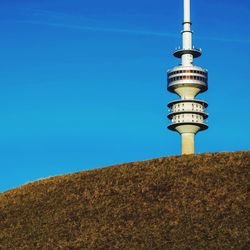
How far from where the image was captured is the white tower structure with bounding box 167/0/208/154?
174 metres

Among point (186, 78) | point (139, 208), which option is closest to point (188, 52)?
point (186, 78)

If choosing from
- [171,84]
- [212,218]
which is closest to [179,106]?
[171,84]

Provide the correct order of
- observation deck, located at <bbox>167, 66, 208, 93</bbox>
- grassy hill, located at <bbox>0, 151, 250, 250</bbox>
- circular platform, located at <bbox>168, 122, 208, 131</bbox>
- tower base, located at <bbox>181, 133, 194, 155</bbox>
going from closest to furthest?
grassy hill, located at <bbox>0, 151, 250, 250</bbox>
observation deck, located at <bbox>167, 66, 208, 93</bbox>
circular platform, located at <bbox>168, 122, 208, 131</bbox>
tower base, located at <bbox>181, 133, 194, 155</bbox>

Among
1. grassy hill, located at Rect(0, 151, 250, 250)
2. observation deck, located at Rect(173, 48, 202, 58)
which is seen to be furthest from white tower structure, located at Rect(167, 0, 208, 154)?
grassy hill, located at Rect(0, 151, 250, 250)

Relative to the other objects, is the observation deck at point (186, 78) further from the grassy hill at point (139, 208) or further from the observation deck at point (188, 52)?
the grassy hill at point (139, 208)

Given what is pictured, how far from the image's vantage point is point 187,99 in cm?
17462

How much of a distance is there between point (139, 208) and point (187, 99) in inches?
5535

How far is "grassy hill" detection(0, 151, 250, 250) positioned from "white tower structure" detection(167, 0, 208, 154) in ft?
426

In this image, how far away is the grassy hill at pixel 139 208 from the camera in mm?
30391

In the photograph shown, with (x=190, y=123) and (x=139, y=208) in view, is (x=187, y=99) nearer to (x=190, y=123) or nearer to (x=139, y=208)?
(x=190, y=123)

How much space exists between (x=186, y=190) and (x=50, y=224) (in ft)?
24.0

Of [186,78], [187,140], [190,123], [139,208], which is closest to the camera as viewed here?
[139,208]

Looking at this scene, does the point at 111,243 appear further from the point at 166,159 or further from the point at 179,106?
the point at 179,106

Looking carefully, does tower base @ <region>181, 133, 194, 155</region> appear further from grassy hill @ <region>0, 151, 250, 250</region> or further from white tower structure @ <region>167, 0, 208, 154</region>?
grassy hill @ <region>0, 151, 250, 250</region>
